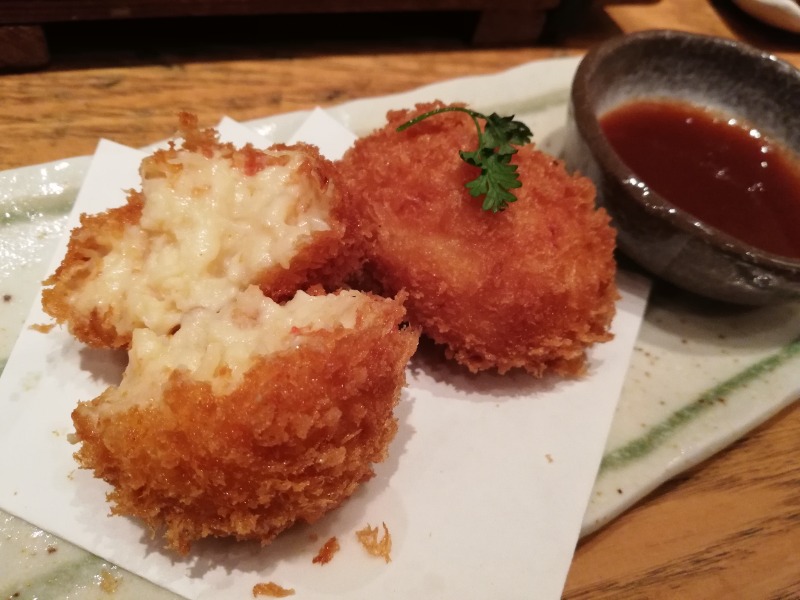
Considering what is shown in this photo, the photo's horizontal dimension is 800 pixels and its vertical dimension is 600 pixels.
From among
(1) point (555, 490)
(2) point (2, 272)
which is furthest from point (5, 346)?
(1) point (555, 490)

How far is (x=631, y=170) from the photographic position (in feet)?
7.27

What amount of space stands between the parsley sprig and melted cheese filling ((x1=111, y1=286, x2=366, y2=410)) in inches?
20.3

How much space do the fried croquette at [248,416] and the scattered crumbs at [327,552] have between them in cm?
11

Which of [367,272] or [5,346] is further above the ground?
[367,272]

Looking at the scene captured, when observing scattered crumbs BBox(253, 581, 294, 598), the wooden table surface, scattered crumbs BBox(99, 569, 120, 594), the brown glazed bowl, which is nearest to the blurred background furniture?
the wooden table surface

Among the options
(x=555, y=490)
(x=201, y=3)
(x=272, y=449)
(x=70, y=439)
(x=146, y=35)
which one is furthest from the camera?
(x=146, y=35)

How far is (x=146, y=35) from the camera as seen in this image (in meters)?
2.92

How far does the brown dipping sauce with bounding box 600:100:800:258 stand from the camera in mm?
2295

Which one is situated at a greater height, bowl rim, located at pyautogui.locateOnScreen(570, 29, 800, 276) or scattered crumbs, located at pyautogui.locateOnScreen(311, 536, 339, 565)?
bowl rim, located at pyautogui.locateOnScreen(570, 29, 800, 276)

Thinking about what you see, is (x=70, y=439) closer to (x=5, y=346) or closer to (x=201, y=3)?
(x=5, y=346)

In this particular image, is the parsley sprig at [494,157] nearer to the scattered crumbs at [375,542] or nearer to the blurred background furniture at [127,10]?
the scattered crumbs at [375,542]

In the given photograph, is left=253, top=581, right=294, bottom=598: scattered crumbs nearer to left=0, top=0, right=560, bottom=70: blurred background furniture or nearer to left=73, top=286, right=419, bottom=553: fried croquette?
left=73, top=286, right=419, bottom=553: fried croquette

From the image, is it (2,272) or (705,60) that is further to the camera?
(705,60)

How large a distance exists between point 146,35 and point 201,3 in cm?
46
